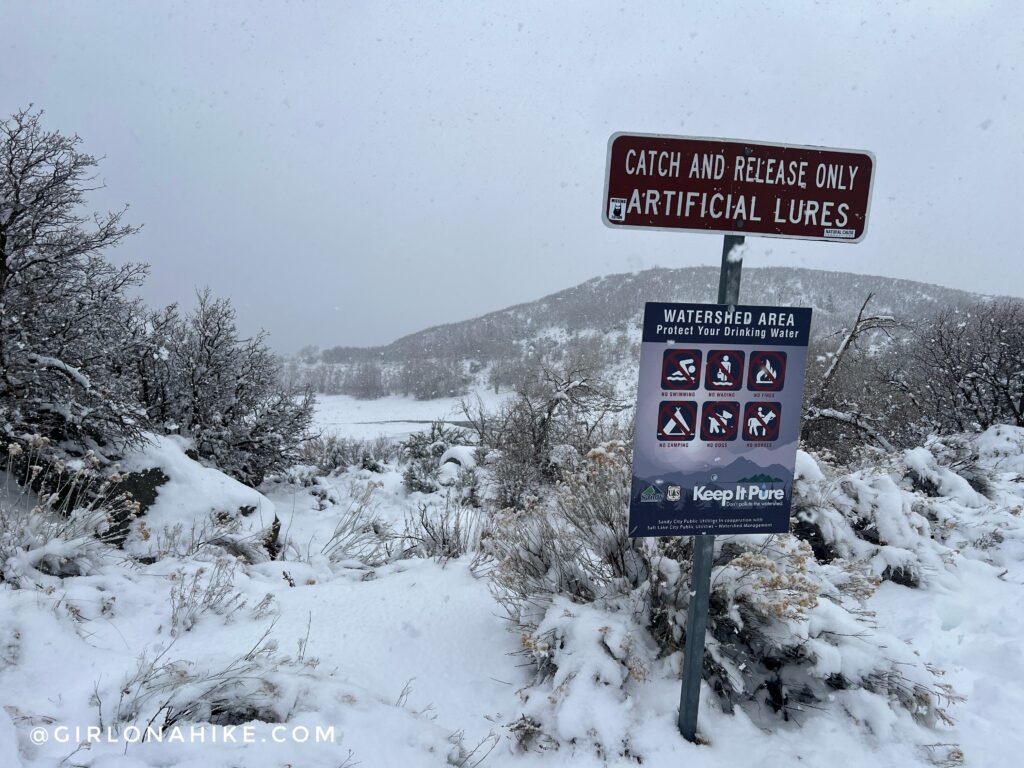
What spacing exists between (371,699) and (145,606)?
160cm

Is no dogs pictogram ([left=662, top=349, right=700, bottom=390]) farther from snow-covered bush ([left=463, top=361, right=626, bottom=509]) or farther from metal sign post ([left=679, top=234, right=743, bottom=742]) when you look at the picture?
snow-covered bush ([left=463, top=361, right=626, bottom=509])

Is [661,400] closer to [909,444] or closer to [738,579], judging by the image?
[738,579]

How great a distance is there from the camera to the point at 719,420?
7.23 feet

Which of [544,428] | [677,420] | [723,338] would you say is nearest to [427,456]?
[544,428]

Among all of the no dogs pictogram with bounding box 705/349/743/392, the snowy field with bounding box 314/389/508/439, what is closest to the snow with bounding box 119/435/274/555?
the no dogs pictogram with bounding box 705/349/743/392

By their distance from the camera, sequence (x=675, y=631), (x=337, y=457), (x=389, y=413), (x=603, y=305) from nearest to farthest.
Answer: (x=675, y=631) < (x=337, y=457) < (x=389, y=413) < (x=603, y=305)

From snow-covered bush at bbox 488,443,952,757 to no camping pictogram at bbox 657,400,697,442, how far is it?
0.89 metres

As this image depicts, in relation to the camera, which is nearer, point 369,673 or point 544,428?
point 369,673

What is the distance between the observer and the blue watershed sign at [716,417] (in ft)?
7.05

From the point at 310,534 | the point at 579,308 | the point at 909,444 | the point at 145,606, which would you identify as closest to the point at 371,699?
the point at 145,606

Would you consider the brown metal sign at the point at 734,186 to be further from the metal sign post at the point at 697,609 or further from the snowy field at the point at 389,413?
the snowy field at the point at 389,413

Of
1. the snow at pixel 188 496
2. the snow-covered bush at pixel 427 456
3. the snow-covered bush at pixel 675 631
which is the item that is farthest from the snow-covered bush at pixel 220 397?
the snow-covered bush at pixel 675 631

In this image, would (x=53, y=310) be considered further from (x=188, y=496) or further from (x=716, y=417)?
(x=716, y=417)

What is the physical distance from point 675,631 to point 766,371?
1.47m
